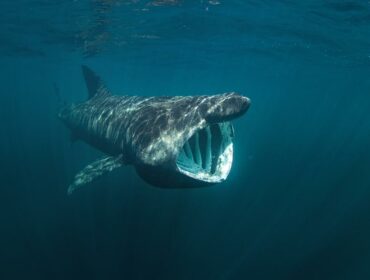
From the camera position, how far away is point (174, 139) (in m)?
7.51

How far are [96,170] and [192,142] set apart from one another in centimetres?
254

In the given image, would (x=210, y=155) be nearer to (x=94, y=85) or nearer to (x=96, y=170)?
(x=96, y=170)

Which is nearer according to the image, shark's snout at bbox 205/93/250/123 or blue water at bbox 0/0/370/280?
shark's snout at bbox 205/93/250/123

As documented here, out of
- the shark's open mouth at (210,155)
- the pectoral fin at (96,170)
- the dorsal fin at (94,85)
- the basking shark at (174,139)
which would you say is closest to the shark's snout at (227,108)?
the basking shark at (174,139)

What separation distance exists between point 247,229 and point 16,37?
71.9 feet

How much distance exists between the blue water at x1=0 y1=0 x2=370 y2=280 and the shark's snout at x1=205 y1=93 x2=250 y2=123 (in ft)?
18.8

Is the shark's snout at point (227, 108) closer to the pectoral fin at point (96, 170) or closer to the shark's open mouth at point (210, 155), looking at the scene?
the shark's open mouth at point (210, 155)

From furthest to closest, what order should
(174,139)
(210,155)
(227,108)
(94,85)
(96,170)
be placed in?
1. (94,85)
2. (96,170)
3. (210,155)
4. (174,139)
5. (227,108)

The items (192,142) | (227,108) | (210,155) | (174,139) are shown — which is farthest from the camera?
(192,142)

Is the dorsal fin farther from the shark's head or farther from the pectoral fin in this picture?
the shark's head

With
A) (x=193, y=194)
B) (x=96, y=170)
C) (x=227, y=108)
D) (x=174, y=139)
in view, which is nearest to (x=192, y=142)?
(x=174, y=139)

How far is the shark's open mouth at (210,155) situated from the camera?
23.8 feet

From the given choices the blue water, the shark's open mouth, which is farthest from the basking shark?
the blue water

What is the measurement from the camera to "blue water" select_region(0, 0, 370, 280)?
38.6ft
